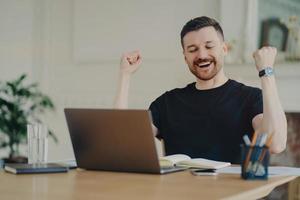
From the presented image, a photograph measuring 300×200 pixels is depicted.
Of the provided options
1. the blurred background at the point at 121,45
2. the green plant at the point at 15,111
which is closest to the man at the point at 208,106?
the blurred background at the point at 121,45

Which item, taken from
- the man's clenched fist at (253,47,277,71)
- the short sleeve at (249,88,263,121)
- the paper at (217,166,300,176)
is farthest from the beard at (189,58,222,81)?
the paper at (217,166,300,176)

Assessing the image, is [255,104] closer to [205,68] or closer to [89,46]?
[205,68]

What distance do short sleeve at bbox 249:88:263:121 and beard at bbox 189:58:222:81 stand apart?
17 cm

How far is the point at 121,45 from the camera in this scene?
4699 millimetres

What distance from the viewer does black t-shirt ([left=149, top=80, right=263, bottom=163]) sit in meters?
2.22

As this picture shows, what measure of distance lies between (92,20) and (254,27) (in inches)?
58.2

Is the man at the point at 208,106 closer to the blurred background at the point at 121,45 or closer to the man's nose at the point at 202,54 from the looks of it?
the man's nose at the point at 202,54

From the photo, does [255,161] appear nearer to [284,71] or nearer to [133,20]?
[284,71]

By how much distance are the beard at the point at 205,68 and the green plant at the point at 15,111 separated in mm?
2509

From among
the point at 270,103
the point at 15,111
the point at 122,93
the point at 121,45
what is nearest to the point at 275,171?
the point at 270,103

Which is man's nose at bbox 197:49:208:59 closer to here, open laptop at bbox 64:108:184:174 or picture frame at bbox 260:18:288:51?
open laptop at bbox 64:108:184:174

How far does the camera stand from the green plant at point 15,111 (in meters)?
4.58

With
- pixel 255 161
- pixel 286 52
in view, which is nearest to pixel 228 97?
pixel 255 161

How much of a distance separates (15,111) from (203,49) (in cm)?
272
